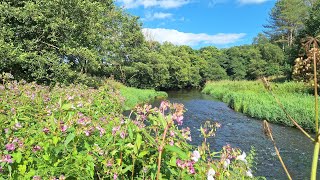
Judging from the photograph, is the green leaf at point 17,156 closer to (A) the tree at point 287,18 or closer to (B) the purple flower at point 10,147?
(B) the purple flower at point 10,147

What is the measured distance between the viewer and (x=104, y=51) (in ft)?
95.8

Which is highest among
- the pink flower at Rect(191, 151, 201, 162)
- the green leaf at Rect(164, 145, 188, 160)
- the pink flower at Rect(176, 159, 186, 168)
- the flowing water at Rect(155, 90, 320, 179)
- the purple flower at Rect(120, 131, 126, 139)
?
the green leaf at Rect(164, 145, 188, 160)

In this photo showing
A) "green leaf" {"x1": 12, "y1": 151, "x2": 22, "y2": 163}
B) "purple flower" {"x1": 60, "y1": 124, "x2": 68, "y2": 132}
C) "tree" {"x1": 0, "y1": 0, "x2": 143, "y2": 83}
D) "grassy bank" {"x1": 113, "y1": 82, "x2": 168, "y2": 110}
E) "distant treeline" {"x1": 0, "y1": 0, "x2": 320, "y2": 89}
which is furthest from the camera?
"grassy bank" {"x1": 113, "y1": 82, "x2": 168, "y2": 110}

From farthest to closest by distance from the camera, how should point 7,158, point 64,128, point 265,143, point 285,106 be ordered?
point 285,106 → point 265,143 → point 64,128 → point 7,158

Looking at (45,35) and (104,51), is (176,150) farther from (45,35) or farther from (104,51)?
(104,51)

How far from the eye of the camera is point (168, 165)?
223 centimetres

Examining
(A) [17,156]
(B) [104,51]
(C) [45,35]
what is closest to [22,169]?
(A) [17,156]

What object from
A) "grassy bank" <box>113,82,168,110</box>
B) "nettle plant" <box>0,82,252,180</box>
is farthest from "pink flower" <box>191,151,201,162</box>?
"grassy bank" <box>113,82,168,110</box>

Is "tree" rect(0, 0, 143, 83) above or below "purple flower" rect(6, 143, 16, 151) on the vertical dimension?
above

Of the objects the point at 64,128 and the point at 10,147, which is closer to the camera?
the point at 10,147

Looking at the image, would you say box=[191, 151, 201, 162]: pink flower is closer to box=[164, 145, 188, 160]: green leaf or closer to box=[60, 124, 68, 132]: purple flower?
box=[164, 145, 188, 160]: green leaf

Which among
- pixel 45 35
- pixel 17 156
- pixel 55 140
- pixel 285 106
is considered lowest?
pixel 285 106

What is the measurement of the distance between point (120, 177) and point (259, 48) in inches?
2509

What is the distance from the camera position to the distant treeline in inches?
586
